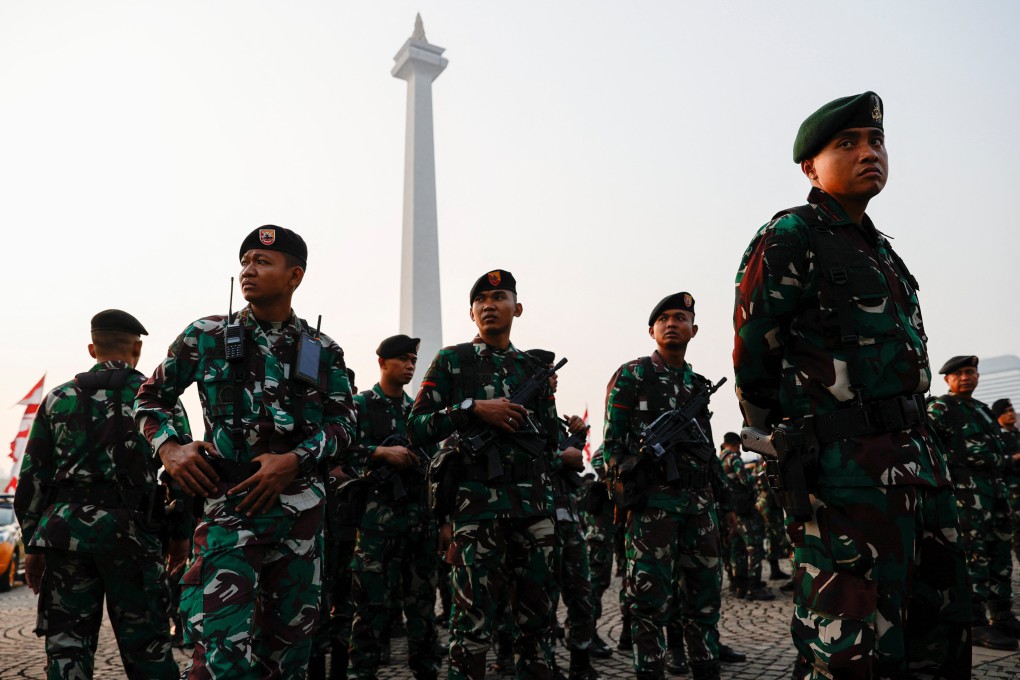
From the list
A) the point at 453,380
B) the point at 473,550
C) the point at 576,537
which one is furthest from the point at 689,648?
the point at 453,380

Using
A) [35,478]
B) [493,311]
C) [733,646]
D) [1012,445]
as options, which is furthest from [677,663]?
[1012,445]

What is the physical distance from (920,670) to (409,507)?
4.12 m

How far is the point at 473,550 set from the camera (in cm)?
394

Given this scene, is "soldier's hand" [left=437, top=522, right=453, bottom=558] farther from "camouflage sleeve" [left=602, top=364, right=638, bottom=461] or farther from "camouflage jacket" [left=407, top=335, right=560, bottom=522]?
"camouflage sleeve" [left=602, top=364, right=638, bottom=461]

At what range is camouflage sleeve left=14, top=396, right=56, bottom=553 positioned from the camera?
404 cm

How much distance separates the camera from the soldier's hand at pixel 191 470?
288cm

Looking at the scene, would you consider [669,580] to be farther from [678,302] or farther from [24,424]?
[24,424]

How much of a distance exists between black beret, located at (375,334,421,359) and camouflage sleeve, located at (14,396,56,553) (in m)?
2.61

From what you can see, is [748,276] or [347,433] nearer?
[748,276]

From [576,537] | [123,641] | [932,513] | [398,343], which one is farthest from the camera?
[398,343]

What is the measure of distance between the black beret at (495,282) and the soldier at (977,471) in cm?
468

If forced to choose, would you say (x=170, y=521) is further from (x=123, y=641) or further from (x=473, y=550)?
(x=473, y=550)

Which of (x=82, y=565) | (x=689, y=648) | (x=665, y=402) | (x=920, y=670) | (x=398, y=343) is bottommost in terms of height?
(x=689, y=648)

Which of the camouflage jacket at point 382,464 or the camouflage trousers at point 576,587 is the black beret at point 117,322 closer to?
the camouflage jacket at point 382,464
